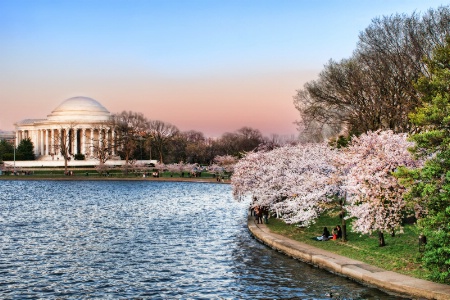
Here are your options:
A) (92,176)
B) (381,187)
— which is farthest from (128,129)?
(381,187)

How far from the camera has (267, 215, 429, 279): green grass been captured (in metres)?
26.3

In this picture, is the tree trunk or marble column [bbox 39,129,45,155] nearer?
the tree trunk

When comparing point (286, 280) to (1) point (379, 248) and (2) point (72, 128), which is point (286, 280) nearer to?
(1) point (379, 248)

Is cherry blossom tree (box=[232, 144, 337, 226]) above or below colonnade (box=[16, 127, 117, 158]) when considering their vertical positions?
below

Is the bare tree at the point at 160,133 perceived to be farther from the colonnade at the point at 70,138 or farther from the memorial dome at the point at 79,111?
the memorial dome at the point at 79,111

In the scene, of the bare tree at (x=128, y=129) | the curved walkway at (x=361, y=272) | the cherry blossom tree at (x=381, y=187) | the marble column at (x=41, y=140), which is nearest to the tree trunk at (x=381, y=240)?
the cherry blossom tree at (x=381, y=187)

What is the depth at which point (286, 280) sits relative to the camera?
25.8 m

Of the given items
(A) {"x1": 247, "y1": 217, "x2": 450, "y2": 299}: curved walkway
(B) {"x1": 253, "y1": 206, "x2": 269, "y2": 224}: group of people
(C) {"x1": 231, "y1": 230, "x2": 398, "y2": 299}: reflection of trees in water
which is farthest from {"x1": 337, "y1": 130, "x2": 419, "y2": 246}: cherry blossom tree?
(B) {"x1": 253, "y1": 206, "x2": 269, "y2": 224}: group of people

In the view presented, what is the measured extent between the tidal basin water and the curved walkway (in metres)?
0.51

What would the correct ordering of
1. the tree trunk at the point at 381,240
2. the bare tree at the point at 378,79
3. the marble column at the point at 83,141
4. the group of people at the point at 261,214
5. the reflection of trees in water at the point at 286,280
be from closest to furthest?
the reflection of trees in water at the point at 286,280
the tree trunk at the point at 381,240
the group of people at the point at 261,214
the bare tree at the point at 378,79
the marble column at the point at 83,141

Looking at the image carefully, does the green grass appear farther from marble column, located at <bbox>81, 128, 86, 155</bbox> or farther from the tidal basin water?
marble column, located at <bbox>81, 128, 86, 155</bbox>

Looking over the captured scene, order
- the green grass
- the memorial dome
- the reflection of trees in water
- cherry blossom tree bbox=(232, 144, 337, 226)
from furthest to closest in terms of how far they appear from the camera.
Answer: the memorial dome
cherry blossom tree bbox=(232, 144, 337, 226)
the green grass
the reflection of trees in water

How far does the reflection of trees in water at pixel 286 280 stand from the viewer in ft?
77.2

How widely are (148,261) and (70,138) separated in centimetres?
14842
